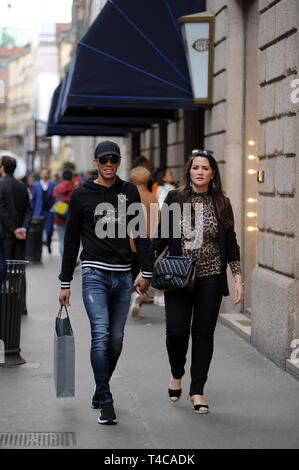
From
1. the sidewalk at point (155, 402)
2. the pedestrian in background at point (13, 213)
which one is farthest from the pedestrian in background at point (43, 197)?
the sidewalk at point (155, 402)

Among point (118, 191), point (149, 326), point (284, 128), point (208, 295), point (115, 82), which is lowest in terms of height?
point (149, 326)

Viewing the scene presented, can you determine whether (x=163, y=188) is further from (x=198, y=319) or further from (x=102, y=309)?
(x=102, y=309)

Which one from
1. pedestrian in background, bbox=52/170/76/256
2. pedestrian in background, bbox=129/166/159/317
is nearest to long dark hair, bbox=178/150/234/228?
pedestrian in background, bbox=129/166/159/317

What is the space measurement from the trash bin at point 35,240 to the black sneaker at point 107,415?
1302 cm

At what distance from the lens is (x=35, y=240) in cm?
1947

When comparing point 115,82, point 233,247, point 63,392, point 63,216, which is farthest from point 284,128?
point 63,216

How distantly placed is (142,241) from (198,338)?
0.79m

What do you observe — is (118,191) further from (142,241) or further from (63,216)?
(63,216)

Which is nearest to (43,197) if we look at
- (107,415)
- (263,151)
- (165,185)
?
(165,185)

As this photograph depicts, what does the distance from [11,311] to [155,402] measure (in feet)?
6.72

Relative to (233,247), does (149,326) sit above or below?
below

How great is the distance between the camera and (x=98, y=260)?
6.40 m

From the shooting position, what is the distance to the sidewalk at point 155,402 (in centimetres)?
596

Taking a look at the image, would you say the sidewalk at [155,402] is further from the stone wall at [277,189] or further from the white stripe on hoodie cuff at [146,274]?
→ the white stripe on hoodie cuff at [146,274]
